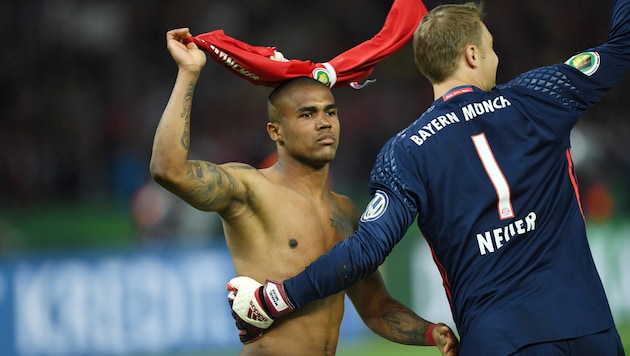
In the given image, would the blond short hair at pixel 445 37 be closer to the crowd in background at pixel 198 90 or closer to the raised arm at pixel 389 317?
the raised arm at pixel 389 317

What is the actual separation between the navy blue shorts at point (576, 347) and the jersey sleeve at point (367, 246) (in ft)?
2.30

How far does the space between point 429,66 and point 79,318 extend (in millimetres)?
7704

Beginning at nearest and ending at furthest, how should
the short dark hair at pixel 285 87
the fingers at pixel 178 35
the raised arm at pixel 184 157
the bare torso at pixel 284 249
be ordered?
the raised arm at pixel 184 157 → the fingers at pixel 178 35 → the bare torso at pixel 284 249 → the short dark hair at pixel 285 87

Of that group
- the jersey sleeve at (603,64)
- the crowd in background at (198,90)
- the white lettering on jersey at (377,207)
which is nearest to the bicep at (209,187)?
the white lettering on jersey at (377,207)

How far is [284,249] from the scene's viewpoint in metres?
4.64

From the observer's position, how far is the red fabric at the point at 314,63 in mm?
4771

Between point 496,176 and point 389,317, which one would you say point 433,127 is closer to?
point 496,176

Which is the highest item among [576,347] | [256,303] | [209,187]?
[209,187]

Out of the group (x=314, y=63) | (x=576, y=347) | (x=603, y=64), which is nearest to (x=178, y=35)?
(x=314, y=63)

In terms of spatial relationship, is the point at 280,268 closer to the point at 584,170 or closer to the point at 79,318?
the point at 79,318

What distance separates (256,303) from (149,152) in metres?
10.9

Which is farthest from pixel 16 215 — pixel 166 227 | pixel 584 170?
pixel 584 170

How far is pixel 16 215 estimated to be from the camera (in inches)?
492

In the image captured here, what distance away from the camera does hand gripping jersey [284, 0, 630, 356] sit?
4.02 metres
